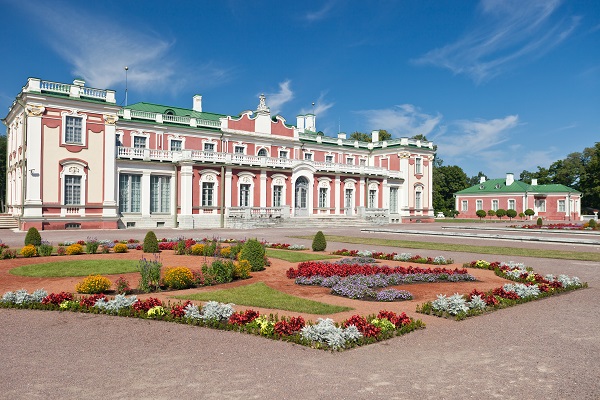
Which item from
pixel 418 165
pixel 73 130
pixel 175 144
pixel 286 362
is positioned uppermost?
pixel 175 144

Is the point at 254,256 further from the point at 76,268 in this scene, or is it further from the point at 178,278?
the point at 76,268

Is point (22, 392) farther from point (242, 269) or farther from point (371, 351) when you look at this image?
point (242, 269)

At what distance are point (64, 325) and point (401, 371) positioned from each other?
5.56m

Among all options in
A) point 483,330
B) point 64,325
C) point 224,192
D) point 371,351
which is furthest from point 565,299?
point 224,192

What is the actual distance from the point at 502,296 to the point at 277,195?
33261mm

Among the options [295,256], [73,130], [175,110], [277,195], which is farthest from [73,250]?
[175,110]

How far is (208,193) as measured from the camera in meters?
38.2

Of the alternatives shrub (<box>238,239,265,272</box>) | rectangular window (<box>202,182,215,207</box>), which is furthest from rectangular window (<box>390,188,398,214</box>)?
shrub (<box>238,239,265,272</box>)

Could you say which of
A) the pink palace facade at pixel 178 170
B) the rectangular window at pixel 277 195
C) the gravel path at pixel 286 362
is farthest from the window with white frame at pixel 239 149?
the gravel path at pixel 286 362

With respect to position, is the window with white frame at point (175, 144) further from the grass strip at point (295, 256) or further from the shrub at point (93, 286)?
the shrub at point (93, 286)

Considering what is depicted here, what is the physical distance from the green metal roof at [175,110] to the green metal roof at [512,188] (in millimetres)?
45884

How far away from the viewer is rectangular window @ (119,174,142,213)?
34.9 meters

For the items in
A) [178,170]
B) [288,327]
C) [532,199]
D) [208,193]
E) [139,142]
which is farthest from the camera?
[532,199]

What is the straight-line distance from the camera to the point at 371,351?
21.0 ft
